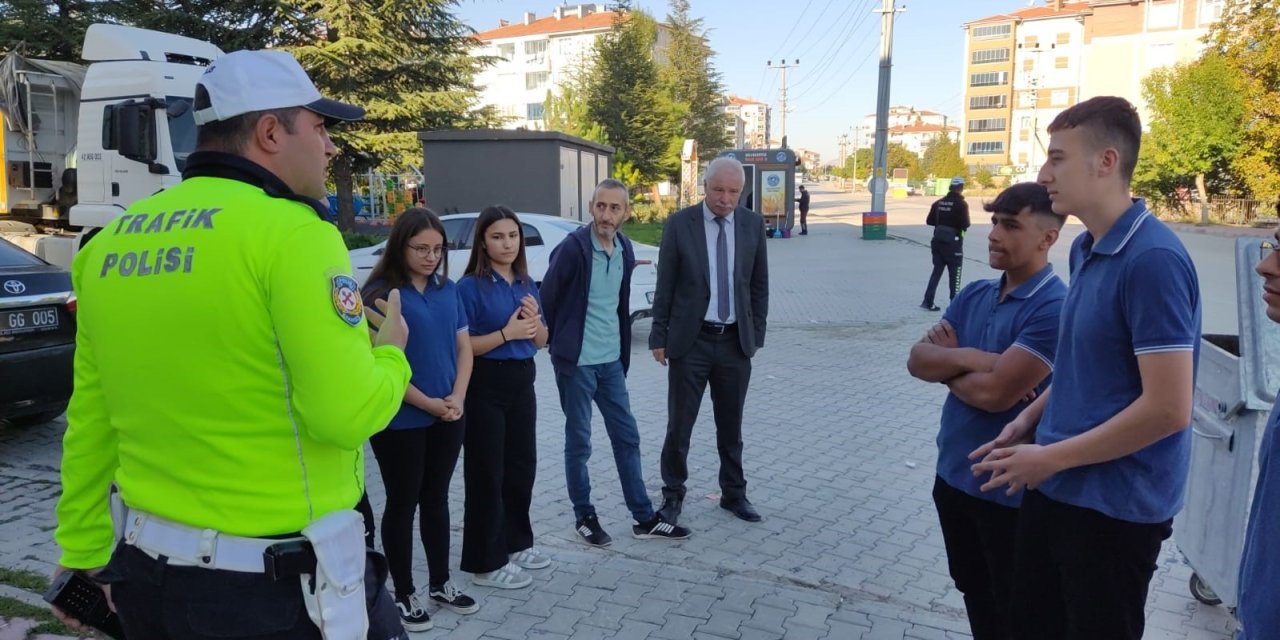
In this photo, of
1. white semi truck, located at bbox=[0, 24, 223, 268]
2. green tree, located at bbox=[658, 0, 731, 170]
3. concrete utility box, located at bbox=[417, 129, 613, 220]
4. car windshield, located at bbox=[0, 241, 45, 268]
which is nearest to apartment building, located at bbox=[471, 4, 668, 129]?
green tree, located at bbox=[658, 0, 731, 170]

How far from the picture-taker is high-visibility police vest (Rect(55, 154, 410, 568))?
1.63 meters

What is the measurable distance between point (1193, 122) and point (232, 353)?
1536 inches

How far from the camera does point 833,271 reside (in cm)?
1852

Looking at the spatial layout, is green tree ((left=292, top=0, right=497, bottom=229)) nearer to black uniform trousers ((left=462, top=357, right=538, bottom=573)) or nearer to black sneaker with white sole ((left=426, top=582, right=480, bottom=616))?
black uniform trousers ((left=462, top=357, right=538, bottom=573))

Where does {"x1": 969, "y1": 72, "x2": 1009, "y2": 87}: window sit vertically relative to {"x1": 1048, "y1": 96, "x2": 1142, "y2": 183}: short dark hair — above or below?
above

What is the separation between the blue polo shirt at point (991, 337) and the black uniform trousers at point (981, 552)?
5cm

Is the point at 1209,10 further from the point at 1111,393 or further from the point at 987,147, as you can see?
the point at 1111,393

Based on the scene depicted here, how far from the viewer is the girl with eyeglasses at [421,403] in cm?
365

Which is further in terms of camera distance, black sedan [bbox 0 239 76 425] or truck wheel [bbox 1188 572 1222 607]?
black sedan [bbox 0 239 76 425]

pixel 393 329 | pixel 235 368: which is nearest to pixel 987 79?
pixel 393 329

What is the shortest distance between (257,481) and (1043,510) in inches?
79.3

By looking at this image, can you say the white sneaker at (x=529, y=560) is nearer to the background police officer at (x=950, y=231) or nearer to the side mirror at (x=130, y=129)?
the side mirror at (x=130, y=129)

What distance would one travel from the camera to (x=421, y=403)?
141 inches

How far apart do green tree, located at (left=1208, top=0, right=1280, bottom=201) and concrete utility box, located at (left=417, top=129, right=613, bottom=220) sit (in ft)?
76.2
